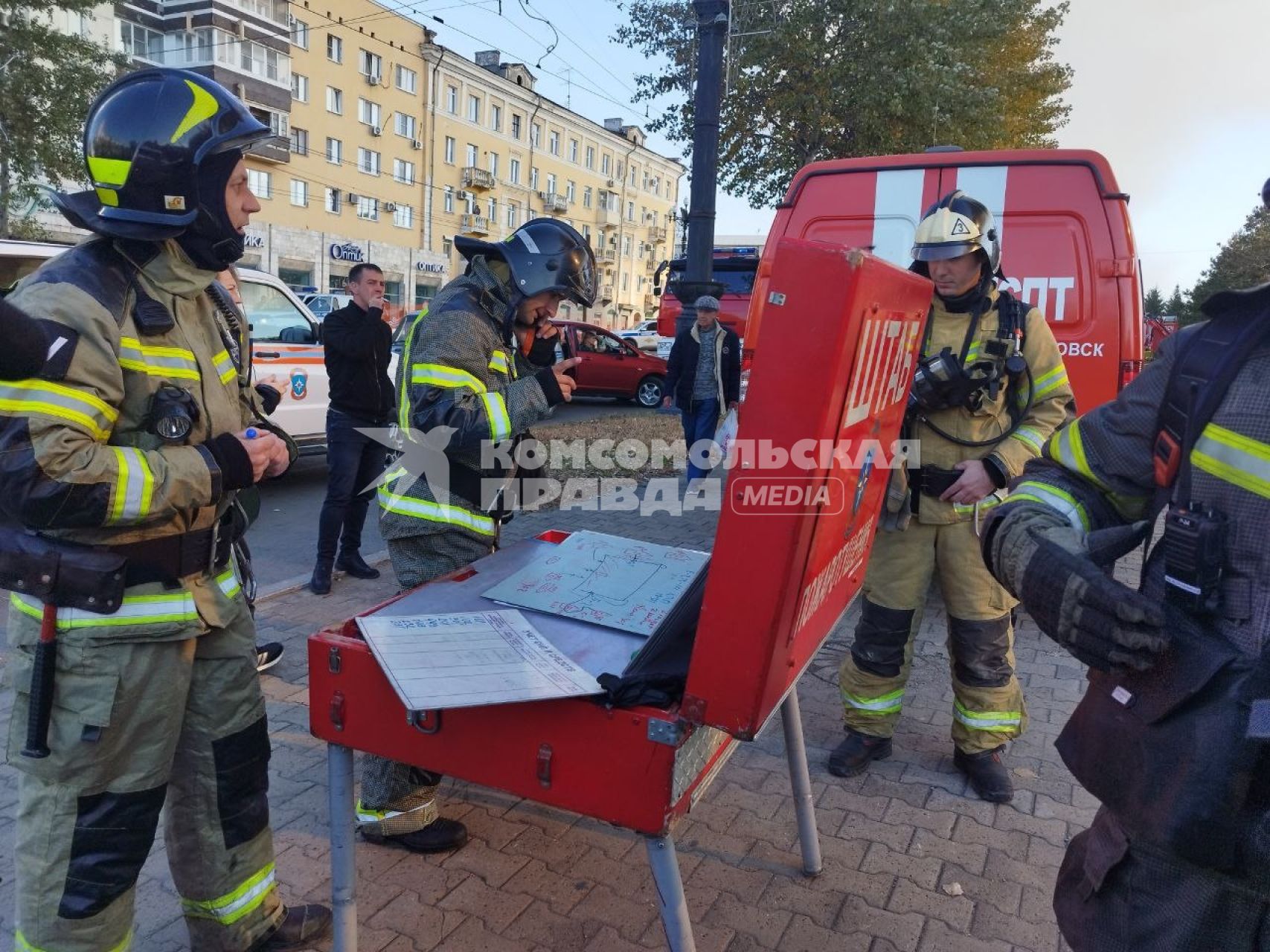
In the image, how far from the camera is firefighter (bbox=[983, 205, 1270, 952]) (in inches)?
52.3

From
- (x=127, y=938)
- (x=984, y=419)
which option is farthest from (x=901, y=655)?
(x=127, y=938)

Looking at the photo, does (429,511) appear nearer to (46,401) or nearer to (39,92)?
(46,401)

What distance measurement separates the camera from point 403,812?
276 cm

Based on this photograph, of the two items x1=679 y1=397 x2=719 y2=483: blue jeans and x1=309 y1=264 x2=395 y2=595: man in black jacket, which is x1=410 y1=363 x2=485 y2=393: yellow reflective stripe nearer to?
x1=309 y1=264 x2=395 y2=595: man in black jacket

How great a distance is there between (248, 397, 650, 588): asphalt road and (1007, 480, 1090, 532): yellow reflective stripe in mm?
4818

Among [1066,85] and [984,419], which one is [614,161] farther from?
[984,419]

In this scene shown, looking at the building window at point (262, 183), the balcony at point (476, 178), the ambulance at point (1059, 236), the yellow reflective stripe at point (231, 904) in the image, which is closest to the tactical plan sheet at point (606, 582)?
the yellow reflective stripe at point (231, 904)

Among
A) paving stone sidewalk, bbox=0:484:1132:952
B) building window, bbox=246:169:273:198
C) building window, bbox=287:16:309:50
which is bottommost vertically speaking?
paving stone sidewalk, bbox=0:484:1132:952

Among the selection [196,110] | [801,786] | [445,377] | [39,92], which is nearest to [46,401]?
[196,110]

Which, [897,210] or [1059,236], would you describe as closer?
[1059,236]

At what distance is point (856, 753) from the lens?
3432mm

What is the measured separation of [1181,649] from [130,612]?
6.56ft

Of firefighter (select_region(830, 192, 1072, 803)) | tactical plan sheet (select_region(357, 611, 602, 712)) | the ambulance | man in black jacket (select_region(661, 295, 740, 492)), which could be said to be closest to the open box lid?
tactical plan sheet (select_region(357, 611, 602, 712))

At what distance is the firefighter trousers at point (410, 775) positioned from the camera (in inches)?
108
